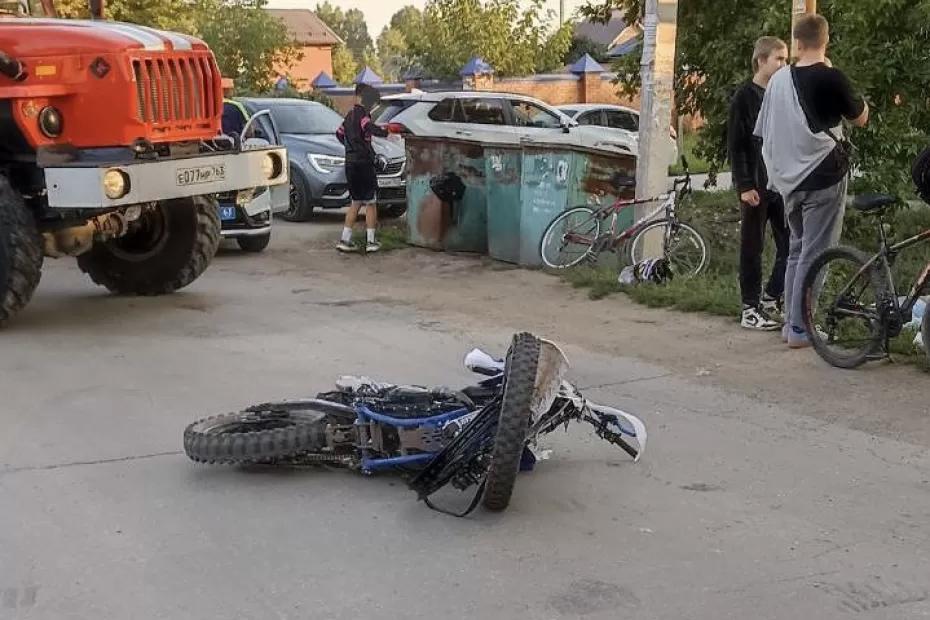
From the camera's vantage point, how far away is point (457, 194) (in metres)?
11.6

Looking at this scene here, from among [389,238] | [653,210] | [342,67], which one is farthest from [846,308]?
[342,67]

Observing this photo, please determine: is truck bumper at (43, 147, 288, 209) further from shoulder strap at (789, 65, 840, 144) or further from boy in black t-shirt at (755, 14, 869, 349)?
shoulder strap at (789, 65, 840, 144)

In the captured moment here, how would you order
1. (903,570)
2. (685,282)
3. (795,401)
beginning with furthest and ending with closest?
(685,282) < (795,401) < (903,570)

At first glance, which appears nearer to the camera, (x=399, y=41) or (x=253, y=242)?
(x=253, y=242)

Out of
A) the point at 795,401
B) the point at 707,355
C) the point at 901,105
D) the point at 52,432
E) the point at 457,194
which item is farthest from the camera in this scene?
the point at 457,194

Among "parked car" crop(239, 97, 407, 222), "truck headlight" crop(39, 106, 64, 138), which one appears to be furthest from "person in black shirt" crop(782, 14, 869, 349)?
"parked car" crop(239, 97, 407, 222)

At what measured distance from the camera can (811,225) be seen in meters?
6.89

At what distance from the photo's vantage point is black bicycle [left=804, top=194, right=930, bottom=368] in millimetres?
6285

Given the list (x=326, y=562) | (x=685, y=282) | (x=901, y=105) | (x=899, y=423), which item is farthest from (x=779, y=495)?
(x=901, y=105)

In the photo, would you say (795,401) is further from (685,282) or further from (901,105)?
(901,105)

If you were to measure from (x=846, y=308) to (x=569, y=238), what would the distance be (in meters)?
3.94

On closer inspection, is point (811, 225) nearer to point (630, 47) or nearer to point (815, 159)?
point (815, 159)

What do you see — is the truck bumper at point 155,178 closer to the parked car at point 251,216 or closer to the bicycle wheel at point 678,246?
the parked car at point 251,216

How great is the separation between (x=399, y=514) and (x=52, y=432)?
208 cm
